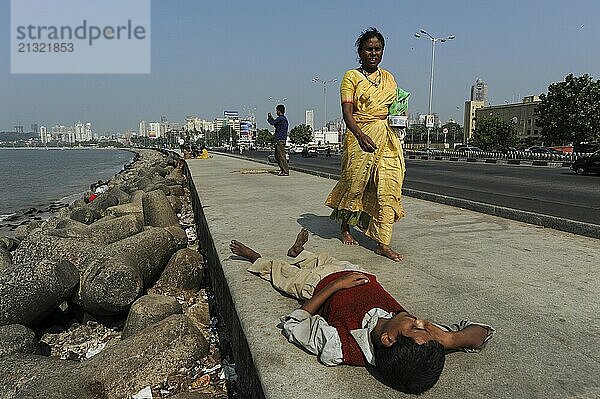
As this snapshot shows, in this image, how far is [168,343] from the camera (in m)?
3.51

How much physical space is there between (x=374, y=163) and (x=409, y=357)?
2.59m

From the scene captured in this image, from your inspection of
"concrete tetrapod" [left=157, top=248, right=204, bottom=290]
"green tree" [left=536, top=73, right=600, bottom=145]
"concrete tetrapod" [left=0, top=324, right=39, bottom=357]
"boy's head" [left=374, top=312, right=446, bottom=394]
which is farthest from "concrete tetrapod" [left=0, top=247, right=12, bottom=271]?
"green tree" [left=536, top=73, right=600, bottom=145]

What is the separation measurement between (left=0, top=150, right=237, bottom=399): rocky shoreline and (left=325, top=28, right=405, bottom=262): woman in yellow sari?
1.72 meters

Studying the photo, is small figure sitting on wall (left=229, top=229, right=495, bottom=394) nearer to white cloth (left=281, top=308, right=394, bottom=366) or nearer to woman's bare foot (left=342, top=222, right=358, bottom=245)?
white cloth (left=281, top=308, right=394, bottom=366)

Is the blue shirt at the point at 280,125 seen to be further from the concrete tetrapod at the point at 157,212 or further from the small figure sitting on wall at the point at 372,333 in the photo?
the small figure sitting on wall at the point at 372,333

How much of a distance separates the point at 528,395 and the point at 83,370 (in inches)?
106

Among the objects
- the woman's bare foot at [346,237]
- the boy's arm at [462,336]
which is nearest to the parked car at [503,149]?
the woman's bare foot at [346,237]

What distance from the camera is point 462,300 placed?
3.23 meters

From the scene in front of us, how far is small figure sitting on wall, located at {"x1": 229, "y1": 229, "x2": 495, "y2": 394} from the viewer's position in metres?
2.13

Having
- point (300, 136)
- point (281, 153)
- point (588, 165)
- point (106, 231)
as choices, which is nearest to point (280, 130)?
point (281, 153)

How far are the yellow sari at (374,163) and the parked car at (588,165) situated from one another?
16887 mm

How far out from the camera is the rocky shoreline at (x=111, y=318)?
10.9ft

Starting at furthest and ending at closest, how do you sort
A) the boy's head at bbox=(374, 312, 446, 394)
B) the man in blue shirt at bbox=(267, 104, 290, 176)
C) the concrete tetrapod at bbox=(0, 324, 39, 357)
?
1. the man in blue shirt at bbox=(267, 104, 290, 176)
2. the concrete tetrapod at bbox=(0, 324, 39, 357)
3. the boy's head at bbox=(374, 312, 446, 394)

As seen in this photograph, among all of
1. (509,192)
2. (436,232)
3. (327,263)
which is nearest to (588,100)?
(509,192)
